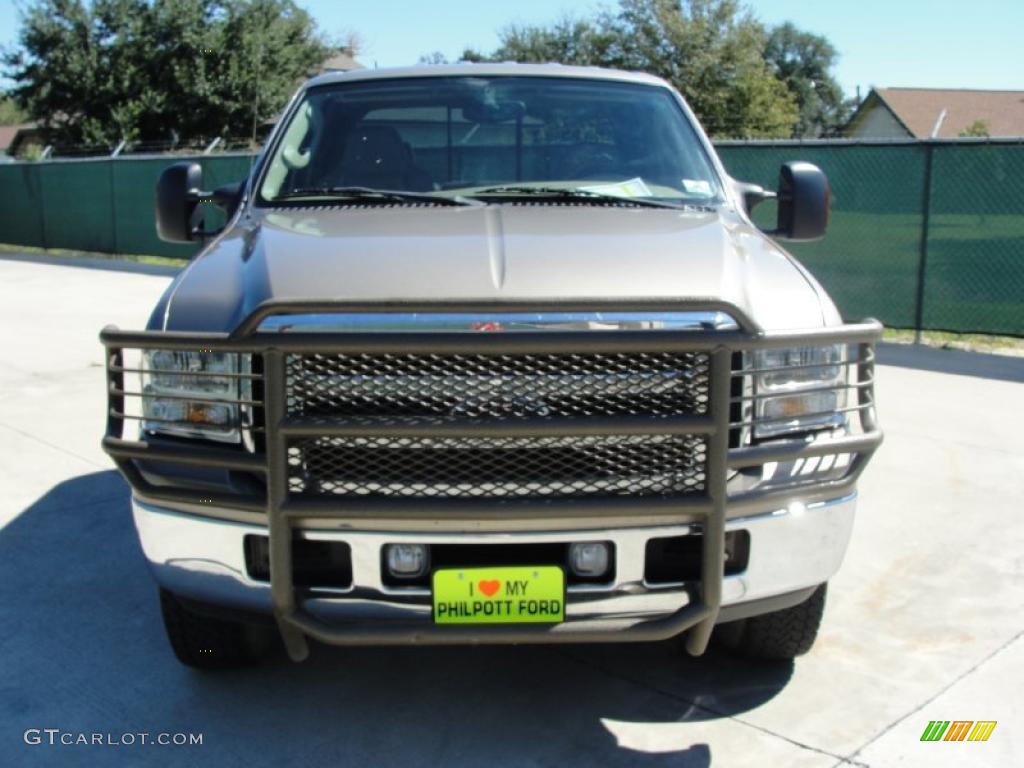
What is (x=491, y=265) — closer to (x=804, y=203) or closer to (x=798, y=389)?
(x=798, y=389)

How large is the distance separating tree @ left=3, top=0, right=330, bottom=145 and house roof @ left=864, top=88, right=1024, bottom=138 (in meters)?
30.6

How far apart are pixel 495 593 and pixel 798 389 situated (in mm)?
969

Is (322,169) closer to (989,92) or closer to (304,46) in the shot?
(304,46)

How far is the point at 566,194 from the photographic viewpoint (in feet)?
13.2

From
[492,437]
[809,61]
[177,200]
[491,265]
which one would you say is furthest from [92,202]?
[809,61]

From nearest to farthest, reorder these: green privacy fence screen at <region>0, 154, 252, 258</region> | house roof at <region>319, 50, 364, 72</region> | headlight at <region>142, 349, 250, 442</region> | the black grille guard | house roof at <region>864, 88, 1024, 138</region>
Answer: the black grille guard
headlight at <region>142, 349, 250, 442</region>
green privacy fence screen at <region>0, 154, 252, 258</region>
house roof at <region>319, 50, 364, 72</region>
house roof at <region>864, 88, 1024, 138</region>

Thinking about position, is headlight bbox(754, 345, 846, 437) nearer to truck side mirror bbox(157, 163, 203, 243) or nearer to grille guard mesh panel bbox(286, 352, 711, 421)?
grille guard mesh panel bbox(286, 352, 711, 421)

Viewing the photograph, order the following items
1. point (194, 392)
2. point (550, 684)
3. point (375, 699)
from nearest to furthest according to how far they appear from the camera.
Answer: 1. point (194, 392)
2. point (375, 699)
3. point (550, 684)

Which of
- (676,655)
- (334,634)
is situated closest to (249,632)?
(334,634)

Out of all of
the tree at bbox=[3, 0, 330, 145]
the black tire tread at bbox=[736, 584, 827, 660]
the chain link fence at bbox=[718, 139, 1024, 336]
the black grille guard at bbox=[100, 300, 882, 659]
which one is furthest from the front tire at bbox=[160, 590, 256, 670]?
the tree at bbox=[3, 0, 330, 145]

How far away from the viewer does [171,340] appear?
9.67 feet

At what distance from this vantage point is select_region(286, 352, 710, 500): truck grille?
9.43 feet

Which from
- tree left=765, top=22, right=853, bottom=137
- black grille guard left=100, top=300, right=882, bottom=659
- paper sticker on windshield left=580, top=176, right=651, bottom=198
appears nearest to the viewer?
black grille guard left=100, top=300, right=882, bottom=659

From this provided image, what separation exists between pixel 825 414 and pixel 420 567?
3.85 ft
